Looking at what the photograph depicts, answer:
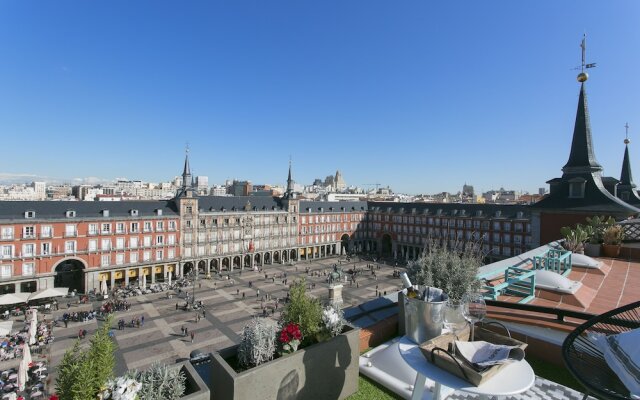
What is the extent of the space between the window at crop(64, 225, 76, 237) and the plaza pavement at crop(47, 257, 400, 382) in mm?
8624

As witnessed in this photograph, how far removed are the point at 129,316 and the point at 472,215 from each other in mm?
50125

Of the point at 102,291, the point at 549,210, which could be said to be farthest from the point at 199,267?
the point at 549,210

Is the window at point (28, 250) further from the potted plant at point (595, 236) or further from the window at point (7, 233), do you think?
the potted plant at point (595, 236)

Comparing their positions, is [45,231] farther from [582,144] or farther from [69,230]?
[582,144]

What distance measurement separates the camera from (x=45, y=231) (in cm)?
3556

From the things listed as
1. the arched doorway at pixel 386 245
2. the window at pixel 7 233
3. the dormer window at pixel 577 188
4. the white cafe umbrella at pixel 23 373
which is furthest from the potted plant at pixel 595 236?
the arched doorway at pixel 386 245

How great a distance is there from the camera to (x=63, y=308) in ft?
106

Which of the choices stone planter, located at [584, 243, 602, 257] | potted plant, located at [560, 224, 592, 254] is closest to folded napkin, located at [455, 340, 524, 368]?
potted plant, located at [560, 224, 592, 254]

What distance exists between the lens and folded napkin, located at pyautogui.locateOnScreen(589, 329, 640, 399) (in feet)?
8.50

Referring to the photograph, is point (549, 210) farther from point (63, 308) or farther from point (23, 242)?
point (23, 242)

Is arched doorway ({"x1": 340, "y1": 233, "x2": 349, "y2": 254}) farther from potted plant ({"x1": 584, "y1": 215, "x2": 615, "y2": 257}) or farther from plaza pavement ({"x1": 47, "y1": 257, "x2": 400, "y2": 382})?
potted plant ({"x1": 584, "y1": 215, "x2": 615, "y2": 257})

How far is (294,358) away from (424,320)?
6.10 ft

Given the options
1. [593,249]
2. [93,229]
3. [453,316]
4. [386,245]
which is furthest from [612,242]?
[386,245]

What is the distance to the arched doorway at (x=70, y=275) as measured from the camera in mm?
38062
